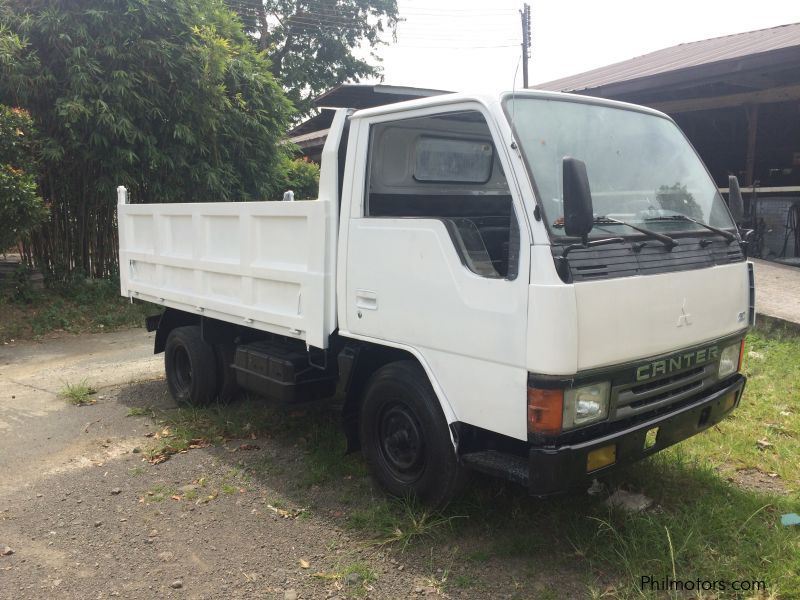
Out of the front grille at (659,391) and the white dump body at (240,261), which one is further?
the white dump body at (240,261)

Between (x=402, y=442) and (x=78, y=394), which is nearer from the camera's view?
(x=402, y=442)

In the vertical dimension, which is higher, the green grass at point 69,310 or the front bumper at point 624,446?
the front bumper at point 624,446

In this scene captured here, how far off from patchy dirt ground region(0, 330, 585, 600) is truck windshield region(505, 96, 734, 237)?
1.78 metres

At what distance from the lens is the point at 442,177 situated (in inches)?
163

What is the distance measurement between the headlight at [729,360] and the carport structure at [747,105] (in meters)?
6.41

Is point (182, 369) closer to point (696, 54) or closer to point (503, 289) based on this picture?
point (503, 289)

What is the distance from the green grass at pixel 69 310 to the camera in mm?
9031

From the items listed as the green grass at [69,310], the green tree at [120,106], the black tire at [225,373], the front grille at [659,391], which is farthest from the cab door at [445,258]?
the green tree at [120,106]

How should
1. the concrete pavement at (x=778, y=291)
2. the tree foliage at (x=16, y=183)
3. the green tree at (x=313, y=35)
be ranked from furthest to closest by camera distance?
the green tree at (x=313, y=35)
the tree foliage at (x=16, y=183)
the concrete pavement at (x=778, y=291)

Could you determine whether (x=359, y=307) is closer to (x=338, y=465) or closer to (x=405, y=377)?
(x=405, y=377)

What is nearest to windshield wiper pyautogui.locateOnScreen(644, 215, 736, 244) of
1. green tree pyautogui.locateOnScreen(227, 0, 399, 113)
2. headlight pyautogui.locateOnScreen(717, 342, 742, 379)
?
headlight pyautogui.locateOnScreen(717, 342, 742, 379)

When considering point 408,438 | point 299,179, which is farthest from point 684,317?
point 299,179

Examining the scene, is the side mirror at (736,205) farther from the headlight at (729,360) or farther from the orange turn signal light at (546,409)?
the orange turn signal light at (546,409)

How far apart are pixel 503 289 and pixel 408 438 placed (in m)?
1.11
